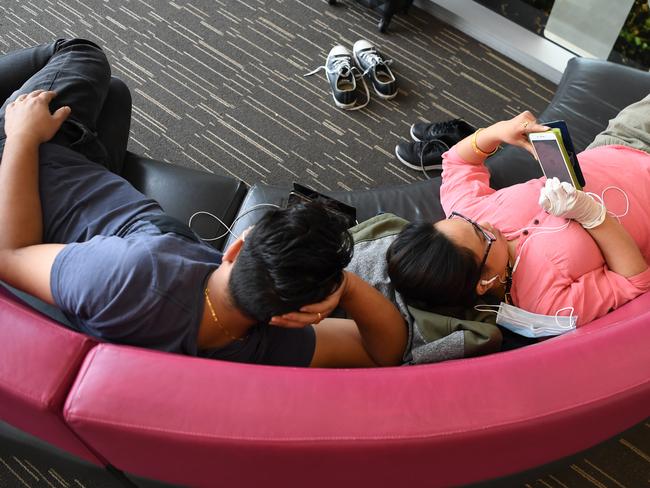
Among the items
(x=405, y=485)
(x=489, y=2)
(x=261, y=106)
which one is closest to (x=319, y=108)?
(x=261, y=106)

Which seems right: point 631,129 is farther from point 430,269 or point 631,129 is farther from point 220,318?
point 220,318

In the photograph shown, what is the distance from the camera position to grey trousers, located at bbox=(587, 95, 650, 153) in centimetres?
171

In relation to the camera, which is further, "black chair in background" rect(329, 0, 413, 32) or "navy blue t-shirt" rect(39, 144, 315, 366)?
"black chair in background" rect(329, 0, 413, 32)

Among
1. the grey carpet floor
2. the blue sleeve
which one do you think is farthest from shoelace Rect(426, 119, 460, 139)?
the blue sleeve

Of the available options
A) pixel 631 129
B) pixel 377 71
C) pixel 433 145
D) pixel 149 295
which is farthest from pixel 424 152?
pixel 149 295

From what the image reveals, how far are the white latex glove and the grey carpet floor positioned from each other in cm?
90

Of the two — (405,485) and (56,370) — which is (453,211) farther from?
(56,370)

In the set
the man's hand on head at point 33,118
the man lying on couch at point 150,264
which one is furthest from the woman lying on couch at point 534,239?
the man's hand on head at point 33,118

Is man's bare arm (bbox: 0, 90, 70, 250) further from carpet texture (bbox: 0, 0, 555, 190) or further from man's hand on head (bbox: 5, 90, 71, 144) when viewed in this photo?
carpet texture (bbox: 0, 0, 555, 190)

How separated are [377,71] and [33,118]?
1422mm

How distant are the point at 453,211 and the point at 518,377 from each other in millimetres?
721

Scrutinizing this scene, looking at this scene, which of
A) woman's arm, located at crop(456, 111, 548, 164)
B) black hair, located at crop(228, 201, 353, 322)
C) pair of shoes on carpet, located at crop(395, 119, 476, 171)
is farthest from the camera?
pair of shoes on carpet, located at crop(395, 119, 476, 171)

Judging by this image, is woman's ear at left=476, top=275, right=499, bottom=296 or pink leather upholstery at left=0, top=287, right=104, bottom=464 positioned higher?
woman's ear at left=476, top=275, right=499, bottom=296

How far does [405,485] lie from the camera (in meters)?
1.01
